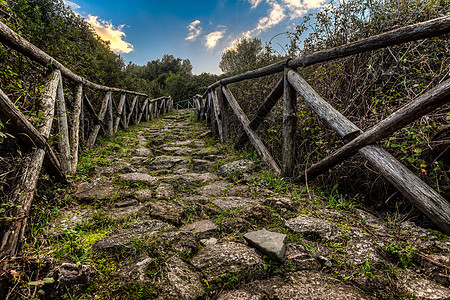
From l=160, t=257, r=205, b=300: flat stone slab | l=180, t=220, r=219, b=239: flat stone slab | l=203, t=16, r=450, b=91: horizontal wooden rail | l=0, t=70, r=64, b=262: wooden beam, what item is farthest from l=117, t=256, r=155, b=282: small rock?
l=203, t=16, r=450, b=91: horizontal wooden rail

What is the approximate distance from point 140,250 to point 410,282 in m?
1.54

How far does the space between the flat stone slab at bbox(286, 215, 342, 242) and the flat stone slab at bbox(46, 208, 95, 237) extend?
1690 millimetres

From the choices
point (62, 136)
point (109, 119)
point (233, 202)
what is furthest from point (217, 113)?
point (233, 202)

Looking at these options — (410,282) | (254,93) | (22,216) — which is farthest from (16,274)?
(254,93)

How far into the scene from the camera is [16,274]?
1.06 metres

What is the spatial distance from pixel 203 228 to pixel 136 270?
23.1 inches

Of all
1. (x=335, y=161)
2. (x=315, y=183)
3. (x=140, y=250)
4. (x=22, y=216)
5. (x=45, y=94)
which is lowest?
(x=140, y=250)

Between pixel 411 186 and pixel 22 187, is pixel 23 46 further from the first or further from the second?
pixel 411 186

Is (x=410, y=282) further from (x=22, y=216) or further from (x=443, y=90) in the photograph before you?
(x=22, y=216)

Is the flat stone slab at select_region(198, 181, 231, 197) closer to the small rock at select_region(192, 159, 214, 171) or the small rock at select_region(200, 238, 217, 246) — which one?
the small rock at select_region(192, 159, 214, 171)

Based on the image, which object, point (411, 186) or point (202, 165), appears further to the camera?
point (202, 165)

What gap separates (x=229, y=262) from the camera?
47.9 inches

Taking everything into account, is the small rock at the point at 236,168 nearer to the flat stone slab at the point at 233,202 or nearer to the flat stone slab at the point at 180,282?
the flat stone slab at the point at 233,202

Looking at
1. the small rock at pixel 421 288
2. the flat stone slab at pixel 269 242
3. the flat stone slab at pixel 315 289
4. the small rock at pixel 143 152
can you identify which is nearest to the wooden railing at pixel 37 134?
the small rock at pixel 143 152
